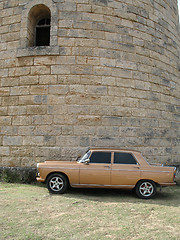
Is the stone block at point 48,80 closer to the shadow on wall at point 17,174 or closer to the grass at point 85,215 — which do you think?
the shadow on wall at point 17,174

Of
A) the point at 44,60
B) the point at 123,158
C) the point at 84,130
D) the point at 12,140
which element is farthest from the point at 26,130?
the point at 123,158

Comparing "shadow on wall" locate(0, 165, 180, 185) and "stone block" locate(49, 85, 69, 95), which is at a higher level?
"stone block" locate(49, 85, 69, 95)

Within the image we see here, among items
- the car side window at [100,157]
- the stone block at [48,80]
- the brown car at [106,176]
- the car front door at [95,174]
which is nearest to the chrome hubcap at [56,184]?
the brown car at [106,176]

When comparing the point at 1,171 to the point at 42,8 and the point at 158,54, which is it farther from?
the point at 158,54

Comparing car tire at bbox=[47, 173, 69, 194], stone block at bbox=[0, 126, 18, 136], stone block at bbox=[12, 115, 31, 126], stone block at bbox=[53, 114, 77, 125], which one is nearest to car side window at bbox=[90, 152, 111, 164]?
car tire at bbox=[47, 173, 69, 194]

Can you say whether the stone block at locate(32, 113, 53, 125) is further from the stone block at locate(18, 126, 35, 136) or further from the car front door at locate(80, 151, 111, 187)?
the car front door at locate(80, 151, 111, 187)

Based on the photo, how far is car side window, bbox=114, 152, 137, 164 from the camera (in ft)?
18.1

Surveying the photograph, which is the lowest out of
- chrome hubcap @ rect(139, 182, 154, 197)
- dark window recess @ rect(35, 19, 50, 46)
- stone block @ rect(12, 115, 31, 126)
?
chrome hubcap @ rect(139, 182, 154, 197)

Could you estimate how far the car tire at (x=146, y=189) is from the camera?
531 cm

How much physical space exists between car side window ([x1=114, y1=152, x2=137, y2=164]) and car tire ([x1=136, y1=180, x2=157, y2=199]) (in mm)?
552

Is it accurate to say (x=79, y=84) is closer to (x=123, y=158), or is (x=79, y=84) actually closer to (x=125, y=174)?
(x=123, y=158)

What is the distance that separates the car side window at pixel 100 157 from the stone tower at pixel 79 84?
1.04m

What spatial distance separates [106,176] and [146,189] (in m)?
1.05

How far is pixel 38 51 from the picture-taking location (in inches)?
278
